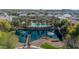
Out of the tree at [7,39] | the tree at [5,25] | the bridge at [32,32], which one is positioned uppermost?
the tree at [5,25]

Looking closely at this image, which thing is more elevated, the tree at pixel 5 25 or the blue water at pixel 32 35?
the tree at pixel 5 25

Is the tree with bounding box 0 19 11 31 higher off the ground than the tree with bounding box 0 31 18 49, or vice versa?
the tree with bounding box 0 19 11 31

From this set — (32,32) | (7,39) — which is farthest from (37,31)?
(7,39)

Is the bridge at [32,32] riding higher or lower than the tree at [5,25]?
lower

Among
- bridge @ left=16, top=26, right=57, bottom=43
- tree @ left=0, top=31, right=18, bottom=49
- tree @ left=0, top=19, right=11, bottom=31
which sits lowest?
tree @ left=0, top=31, right=18, bottom=49

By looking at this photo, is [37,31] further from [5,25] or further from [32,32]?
[5,25]

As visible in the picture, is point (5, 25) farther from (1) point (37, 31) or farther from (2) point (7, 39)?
(1) point (37, 31)

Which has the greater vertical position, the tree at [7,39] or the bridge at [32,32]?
the bridge at [32,32]

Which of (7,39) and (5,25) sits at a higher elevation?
(5,25)

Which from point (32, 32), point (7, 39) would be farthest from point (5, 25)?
point (32, 32)
